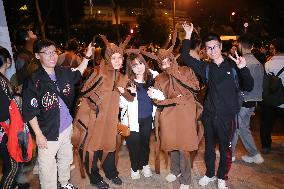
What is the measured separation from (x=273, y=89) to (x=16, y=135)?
4.40m

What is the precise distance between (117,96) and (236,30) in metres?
28.3

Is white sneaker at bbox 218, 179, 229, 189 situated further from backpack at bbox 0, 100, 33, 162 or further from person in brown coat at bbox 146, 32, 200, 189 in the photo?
backpack at bbox 0, 100, 33, 162

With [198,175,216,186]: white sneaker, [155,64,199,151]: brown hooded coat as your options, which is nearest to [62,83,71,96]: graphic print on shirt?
[155,64,199,151]: brown hooded coat

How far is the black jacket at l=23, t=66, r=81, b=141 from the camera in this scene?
381cm

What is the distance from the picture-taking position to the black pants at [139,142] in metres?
4.84

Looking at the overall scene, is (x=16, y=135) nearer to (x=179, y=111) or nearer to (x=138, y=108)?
(x=138, y=108)

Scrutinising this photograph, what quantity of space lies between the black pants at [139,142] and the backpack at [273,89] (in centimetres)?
237

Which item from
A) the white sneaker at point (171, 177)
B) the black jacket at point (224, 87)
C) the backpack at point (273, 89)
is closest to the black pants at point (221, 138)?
the black jacket at point (224, 87)

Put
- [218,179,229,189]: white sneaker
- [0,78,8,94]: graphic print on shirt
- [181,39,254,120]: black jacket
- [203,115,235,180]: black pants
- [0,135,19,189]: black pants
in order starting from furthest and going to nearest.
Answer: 1. [218,179,229,189]: white sneaker
2. [203,115,235,180]: black pants
3. [181,39,254,120]: black jacket
4. [0,135,19,189]: black pants
5. [0,78,8,94]: graphic print on shirt

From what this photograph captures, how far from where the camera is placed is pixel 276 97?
5.71 metres

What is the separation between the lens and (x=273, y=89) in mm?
5695

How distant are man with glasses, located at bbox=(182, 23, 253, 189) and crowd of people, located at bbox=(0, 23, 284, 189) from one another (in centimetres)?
1

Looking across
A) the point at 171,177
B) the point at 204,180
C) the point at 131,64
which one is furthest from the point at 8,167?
the point at 204,180

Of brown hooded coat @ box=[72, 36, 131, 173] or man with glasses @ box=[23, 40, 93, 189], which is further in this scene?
brown hooded coat @ box=[72, 36, 131, 173]
